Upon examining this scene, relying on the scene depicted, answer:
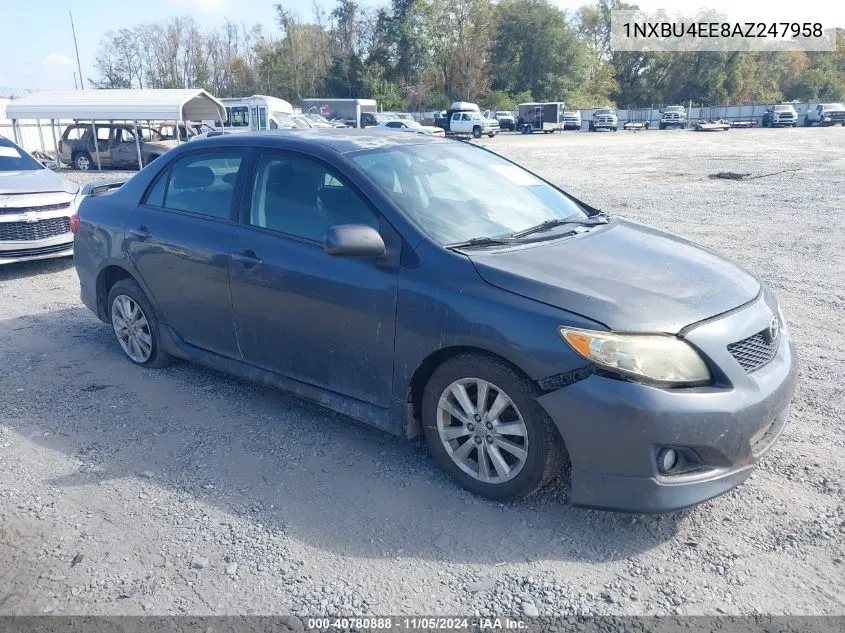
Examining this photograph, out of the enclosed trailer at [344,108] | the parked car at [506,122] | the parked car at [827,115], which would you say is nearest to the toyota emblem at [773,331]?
the enclosed trailer at [344,108]

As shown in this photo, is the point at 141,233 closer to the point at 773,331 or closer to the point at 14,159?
the point at 773,331

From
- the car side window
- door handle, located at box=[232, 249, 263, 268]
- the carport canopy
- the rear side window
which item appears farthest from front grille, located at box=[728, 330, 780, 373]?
the carport canopy

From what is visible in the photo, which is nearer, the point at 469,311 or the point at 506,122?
the point at 469,311

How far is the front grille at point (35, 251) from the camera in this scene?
8.18 meters

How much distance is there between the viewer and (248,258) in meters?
4.20

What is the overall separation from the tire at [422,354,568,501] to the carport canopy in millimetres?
18997

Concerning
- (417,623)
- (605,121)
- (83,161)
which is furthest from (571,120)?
(417,623)

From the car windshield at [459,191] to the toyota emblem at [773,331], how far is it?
1.37 metres

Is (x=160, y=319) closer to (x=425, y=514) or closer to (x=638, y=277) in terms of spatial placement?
(x=425, y=514)

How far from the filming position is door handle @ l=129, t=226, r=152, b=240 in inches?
193

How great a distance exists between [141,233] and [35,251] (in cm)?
430

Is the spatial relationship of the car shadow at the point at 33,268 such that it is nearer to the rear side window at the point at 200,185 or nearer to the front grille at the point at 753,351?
the rear side window at the point at 200,185

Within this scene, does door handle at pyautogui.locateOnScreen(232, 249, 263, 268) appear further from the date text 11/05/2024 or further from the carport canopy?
the carport canopy

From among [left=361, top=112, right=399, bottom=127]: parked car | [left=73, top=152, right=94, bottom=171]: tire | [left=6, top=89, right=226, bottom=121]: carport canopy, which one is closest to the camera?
[left=6, top=89, right=226, bottom=121]: carport canopy
